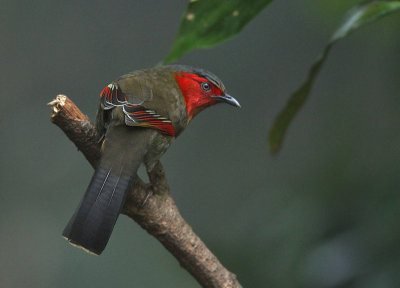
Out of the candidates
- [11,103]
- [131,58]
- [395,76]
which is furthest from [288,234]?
[11,103]

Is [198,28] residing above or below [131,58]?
below

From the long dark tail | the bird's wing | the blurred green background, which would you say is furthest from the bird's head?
the blurred green background

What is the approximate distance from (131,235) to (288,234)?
177 centimetres

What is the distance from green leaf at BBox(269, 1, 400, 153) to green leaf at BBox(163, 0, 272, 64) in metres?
0.30

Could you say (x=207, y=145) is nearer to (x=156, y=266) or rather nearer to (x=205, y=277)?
(x=156, y=266)

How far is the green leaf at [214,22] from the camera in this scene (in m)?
2.17

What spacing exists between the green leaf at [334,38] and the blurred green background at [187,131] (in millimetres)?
1218

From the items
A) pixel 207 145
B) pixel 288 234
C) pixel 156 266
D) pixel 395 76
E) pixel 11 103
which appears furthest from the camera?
pixel 207 145

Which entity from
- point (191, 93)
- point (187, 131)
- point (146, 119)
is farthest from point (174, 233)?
point (187, 131)

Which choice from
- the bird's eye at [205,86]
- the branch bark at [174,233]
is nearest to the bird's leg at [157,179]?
the branch bark at [174,233]

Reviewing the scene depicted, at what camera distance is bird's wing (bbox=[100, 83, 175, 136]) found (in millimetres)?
2034

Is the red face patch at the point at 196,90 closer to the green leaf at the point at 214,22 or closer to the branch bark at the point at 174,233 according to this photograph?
the green leaf at the point at 214,22

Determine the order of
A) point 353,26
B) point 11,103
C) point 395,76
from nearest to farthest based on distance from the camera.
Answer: point 353,26 < point 395,76 < point 11,103

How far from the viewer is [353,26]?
6.96ft
